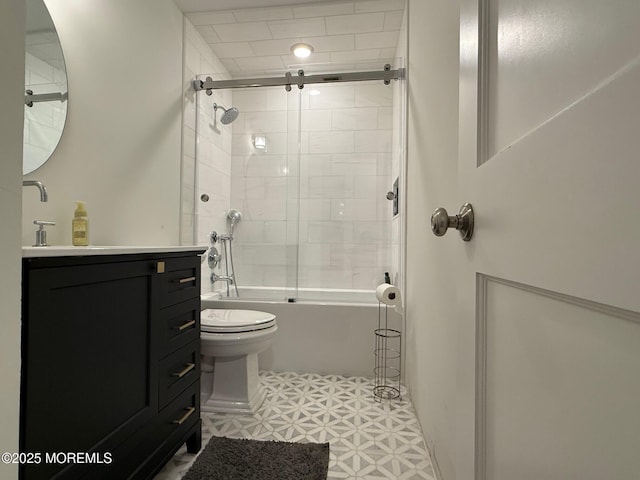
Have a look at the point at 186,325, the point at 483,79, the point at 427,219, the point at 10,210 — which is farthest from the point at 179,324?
the point at 483,79

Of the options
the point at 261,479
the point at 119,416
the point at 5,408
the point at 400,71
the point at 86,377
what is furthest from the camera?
the point at 400,71

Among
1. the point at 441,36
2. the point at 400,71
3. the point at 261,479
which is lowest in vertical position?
the point at 261,479

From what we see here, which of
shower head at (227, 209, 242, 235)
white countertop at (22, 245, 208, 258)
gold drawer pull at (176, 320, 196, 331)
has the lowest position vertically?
gold drawer pull at (176, 320, 196, 331)

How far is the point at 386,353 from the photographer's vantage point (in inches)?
88.7

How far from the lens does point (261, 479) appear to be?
4.17 feet

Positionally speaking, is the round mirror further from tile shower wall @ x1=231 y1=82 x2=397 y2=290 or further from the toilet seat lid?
tile shower wall @ x1=231 y1=82 x2=397 y2=290

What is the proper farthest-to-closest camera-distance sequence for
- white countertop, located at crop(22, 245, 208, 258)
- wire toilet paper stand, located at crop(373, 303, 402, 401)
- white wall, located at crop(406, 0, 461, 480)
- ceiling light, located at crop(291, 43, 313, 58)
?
ceiling light, located at crop(291, 43, 313, 58), wire toilet paper stand, located at crop(373, 303, 402, 401), white wall, located at crop(406, 0, 461, 480), white countertop, located at crop(22, 245, 208, 258)

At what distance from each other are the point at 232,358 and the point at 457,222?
5.22ft

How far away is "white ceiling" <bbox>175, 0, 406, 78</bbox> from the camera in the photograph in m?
2.30

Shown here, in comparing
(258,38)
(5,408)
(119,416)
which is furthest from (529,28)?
(258,38)

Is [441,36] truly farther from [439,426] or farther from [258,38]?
[258,38]

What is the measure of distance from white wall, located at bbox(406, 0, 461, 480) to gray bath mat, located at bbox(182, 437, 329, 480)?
500 millimetres

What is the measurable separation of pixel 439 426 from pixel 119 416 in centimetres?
112

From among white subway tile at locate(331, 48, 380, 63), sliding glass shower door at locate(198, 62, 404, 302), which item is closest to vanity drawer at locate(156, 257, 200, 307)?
sliding glass shower door at locate(198, 62, 404, 302)
